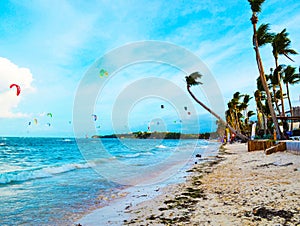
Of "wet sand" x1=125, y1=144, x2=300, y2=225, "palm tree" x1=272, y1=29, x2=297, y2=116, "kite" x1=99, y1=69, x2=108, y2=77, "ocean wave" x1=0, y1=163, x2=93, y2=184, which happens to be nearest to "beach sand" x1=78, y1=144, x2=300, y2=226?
"wet sand" x1=125, y1=144, x2=300, y2=225

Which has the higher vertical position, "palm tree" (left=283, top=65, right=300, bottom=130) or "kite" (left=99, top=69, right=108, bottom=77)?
"palm tree" (left=283, top=65, right=300, bottom=130)

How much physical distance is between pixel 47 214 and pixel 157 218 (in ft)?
10.3

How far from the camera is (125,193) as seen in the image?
27.4ft

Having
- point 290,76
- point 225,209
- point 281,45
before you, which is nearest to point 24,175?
point 225,209

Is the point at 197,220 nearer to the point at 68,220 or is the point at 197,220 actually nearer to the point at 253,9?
the point at 68,220

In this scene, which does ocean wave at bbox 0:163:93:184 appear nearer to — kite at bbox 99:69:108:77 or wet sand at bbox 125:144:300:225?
kite at bbox 99:69:108:77

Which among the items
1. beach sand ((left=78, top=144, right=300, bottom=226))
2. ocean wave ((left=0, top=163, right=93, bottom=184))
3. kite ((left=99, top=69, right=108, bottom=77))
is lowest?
ocean wave ((left=0, top=163, right=93, bottom=184))

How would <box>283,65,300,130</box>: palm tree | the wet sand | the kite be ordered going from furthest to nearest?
<box>283,65,300,130</box>: palm tree
the kite
the wet sand

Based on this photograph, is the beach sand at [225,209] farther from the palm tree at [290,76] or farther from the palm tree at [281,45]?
the palm tree at [290,76]

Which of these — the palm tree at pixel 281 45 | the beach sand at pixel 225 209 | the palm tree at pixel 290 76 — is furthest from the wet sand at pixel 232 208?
the palm tree at pixel 290 76

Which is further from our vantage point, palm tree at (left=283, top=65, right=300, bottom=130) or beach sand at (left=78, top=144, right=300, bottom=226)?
palm tree at (left=283, top=65, right=300, bottom=130)

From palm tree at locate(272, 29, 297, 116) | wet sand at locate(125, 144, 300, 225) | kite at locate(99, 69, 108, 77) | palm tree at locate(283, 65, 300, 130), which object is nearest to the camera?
wet sand at locate(125, 144, 300, 225)

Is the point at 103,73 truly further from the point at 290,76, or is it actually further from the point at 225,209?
the point at 290,76

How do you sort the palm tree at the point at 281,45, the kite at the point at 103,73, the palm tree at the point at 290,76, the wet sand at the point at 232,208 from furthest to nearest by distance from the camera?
1. the palm tree at the point at 290,76
2. the palm tree at the point at 281,45
3. the kite at the point at 103,73
4. the wet sand at the point at 232,208
